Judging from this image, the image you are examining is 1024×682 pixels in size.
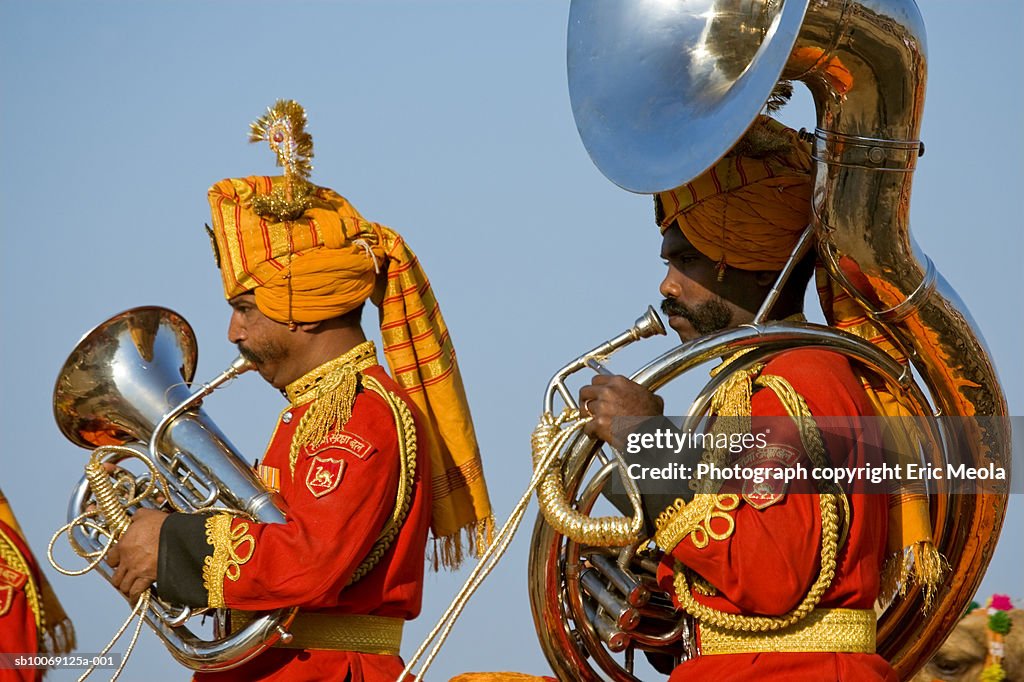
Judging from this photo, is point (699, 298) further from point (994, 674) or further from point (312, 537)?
point (994, 674)

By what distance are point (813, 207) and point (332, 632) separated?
2103 mm

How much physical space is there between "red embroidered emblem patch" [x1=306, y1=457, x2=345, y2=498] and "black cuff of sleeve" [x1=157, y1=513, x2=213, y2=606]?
37 cm

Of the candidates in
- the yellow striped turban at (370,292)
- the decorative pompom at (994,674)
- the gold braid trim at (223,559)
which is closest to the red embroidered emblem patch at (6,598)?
the gold braid trim at (223,559)

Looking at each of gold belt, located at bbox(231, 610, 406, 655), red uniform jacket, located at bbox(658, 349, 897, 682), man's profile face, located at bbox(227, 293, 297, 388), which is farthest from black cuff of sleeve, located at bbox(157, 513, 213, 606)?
red uniform jacket, located at bbox(658, 349, 897, 682)

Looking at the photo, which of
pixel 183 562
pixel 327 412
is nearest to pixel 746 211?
pixel 327 412

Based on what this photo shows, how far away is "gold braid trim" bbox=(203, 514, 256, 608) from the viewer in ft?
15.9

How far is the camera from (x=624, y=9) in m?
4.55

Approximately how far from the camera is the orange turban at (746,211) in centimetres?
459

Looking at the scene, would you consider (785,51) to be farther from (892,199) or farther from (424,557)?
(424,557)

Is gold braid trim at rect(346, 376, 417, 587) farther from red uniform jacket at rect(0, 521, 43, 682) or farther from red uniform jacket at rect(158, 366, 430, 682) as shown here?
red uniform jacket at rect(0, 521, 43, 682)

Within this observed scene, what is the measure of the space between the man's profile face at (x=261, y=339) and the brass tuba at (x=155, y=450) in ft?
0.22

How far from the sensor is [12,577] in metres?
5.17

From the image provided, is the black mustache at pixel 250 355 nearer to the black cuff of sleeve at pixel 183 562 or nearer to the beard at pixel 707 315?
the black cuff of sleeve at pixel 183 562

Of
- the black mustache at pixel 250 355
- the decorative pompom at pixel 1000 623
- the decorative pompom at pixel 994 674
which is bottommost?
the decorative pompom at pixel 994 674
